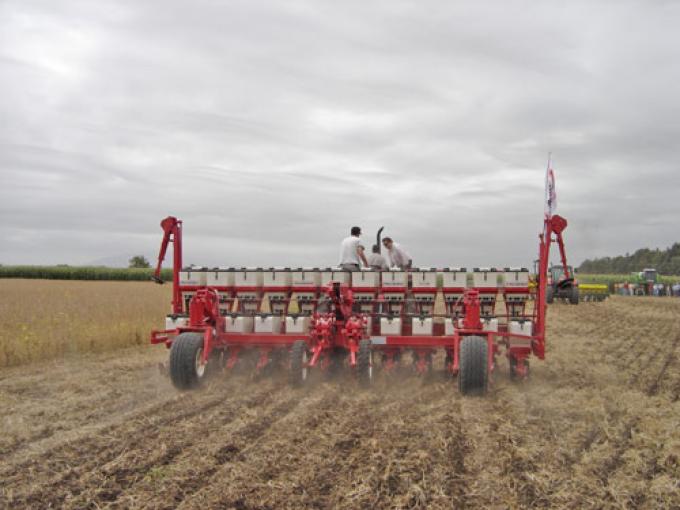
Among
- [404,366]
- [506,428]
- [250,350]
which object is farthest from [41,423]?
[404,366]

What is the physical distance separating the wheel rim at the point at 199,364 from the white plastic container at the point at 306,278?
8.20 feet

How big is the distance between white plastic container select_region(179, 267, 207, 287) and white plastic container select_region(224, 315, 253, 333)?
4.35ft

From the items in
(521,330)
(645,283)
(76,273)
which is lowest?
(521,330)

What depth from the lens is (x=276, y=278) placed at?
11328 mm

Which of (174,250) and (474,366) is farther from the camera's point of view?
(174,250)

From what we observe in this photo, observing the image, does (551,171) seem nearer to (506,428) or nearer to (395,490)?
(506,428)

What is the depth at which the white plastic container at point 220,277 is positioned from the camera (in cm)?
1134

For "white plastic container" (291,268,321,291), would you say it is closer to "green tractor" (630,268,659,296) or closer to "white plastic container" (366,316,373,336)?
"white plastic container" (366,316,373,336)

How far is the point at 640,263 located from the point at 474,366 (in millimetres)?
139065

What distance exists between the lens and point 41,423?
730 centimetres

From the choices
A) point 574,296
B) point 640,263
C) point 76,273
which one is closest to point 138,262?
point 76,273

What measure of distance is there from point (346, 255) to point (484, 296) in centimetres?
284

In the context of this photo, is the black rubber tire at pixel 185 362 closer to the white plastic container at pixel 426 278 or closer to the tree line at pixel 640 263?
the white plastic container at pixel 426 278

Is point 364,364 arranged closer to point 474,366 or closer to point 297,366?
point 297,366
